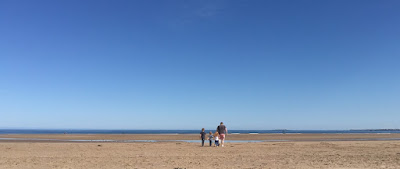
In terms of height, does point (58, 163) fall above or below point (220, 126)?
below

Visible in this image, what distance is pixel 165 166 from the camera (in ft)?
41.0

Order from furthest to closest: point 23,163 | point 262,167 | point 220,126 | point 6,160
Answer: point 220,126
point 6,160
point 23,163
point 262,167

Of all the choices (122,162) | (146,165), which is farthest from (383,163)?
(122,162)

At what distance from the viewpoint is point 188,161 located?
548 inches

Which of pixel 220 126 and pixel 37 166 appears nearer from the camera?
pixel 37 166

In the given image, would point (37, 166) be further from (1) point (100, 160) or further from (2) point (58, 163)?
(1) point (100, 160)

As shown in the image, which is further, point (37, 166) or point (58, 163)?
point (58, 163)

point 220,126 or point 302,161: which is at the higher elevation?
point 220,126

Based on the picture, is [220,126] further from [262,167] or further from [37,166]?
[37,166]

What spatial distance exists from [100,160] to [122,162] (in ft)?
4.83

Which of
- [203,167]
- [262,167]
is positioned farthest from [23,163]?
[262,167]

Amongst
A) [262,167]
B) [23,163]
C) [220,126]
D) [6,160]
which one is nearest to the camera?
[262,167]

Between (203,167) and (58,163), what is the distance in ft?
21.2

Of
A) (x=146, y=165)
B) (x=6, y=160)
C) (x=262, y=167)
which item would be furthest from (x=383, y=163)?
(x=6, y=160)
